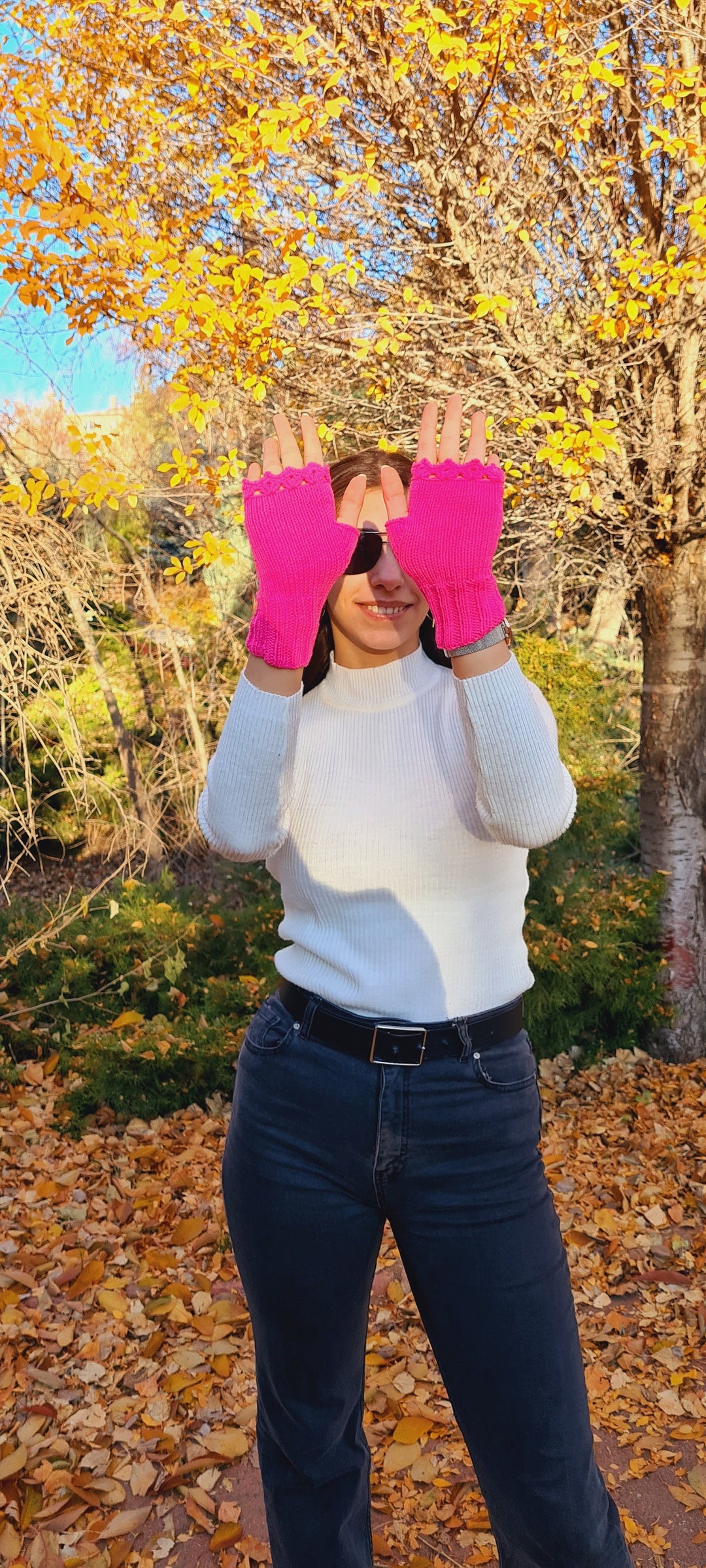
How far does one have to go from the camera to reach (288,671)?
1.42m

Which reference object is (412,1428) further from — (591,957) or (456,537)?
(456,537)

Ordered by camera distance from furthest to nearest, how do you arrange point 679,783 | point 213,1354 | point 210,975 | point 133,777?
point 133,777 < point 210,975 < point 679,783 < point 213,1354

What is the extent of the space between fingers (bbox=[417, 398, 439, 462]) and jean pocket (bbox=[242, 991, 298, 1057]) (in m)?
0.80

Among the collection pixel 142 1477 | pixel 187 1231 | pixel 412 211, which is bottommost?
pixel 187 1231

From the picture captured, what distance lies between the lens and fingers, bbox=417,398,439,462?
1369 millimetres

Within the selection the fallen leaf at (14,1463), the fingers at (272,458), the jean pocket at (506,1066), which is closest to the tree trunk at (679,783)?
the fallen leaf at (14,1463)

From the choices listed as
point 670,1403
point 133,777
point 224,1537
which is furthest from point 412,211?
point 133,777

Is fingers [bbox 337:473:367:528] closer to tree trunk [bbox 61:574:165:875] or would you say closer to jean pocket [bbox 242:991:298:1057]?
jean pocket [bbox 242:991:298:1057]

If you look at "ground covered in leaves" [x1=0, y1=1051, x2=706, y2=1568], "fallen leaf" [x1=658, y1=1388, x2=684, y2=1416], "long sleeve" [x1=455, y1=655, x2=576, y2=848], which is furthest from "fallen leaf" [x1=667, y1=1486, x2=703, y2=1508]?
"long sleeve" [x1=455, y1=655, x2=576, y2=848]

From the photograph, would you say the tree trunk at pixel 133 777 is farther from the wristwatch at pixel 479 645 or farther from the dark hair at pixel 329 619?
the wristwatch at pixel 479 645

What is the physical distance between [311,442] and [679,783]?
384 cm

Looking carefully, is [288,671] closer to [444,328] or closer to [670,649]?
[444,328]

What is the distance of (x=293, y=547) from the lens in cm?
137

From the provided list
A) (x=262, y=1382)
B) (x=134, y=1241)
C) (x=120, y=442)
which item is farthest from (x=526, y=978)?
(x=120, y=442)
